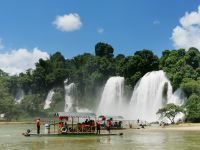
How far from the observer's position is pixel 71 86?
114812mm

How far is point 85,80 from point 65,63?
17.5 meters

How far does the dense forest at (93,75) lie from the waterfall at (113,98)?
195 centimetres

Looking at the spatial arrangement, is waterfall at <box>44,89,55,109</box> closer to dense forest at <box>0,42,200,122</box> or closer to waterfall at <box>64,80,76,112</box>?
dense forest at <box>0,42,200,122</box>

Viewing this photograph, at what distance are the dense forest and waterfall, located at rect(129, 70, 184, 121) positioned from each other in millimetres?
1676

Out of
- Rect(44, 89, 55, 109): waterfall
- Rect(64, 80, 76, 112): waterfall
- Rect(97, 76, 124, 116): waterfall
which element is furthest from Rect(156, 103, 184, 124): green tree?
Rect(44, 89, 55, 109): waterfall

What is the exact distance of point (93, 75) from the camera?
104250 millimetres

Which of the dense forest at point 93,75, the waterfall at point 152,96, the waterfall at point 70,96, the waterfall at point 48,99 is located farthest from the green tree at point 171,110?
the waterfall at point 48,99

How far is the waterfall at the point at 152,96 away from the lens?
7594cm

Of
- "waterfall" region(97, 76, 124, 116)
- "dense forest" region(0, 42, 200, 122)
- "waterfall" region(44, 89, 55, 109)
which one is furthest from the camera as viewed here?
"waterfall" region(44, 89, 55, 109)

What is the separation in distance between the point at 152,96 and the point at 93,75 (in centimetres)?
2812

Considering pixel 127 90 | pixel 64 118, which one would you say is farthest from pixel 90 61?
pixel 64 118

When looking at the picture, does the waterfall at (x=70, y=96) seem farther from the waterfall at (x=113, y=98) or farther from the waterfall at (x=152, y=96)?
the waterfall at (x=152, y=96)

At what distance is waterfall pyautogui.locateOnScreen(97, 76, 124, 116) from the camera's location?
299ft

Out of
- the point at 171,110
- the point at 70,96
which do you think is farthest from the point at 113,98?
the point at 171,110
